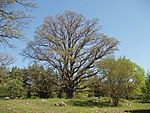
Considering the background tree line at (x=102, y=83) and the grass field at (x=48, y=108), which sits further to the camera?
the background tree line at (x=102, y=83)

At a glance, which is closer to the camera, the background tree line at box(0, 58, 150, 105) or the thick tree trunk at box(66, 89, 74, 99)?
the background tree line at box(0, 58, 150, 105)

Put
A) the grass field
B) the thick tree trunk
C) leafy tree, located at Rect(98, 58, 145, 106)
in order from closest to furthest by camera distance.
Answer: the grass field, leafy tree, located at Rect(98, 58, 145, 106), the thick tree trunk

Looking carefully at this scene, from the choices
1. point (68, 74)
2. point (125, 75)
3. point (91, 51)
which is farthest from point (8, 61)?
point (125, 75)

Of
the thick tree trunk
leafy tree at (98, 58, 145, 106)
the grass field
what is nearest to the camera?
the grass field

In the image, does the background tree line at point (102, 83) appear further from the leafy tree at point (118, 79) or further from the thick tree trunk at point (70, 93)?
the thick tree trunk at point (70, 93)

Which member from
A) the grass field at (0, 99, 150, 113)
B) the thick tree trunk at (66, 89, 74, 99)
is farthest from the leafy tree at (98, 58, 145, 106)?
the thick tree trunk at (66, 89, 74, 99)

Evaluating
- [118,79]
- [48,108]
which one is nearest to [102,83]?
[118,79]

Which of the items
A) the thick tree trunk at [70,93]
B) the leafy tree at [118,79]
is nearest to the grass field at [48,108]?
the leafy tree at [118,79]

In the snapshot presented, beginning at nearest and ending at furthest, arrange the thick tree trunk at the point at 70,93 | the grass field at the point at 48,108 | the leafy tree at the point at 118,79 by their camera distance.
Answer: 1. the grass field at the point at 48,108
2. the leafy tree at the point at 118,79
3. the thick tree trunk at the point at 70,93

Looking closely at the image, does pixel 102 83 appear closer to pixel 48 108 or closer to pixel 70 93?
pixel 48 108

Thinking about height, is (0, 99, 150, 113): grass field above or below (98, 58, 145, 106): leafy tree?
below

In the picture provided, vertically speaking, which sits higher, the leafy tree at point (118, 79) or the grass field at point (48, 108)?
the leafy tree at point (118, 79)

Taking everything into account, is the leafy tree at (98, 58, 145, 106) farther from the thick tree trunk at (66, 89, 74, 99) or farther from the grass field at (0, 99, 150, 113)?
the thick tree trunk at (66, 89, 74, 99)

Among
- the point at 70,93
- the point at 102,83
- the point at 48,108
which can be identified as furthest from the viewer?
the point at 70,93
